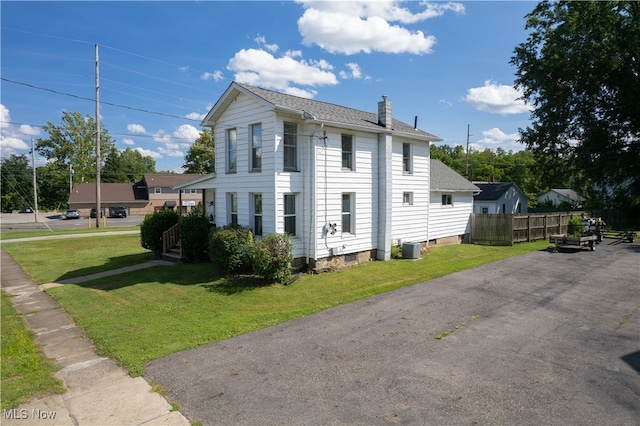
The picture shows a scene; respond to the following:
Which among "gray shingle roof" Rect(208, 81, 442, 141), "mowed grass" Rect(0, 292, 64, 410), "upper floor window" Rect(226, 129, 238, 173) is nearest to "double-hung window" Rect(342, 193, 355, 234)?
"gray shingle roof" Rect(208, 81, 442, 141)

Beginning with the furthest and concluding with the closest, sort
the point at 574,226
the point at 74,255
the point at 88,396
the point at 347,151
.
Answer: the point at 574,226 → the point at 74,255 → the point at 347,151 → the point at 88,396

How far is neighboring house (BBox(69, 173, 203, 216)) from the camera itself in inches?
2404

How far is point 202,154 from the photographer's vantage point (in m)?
56.0

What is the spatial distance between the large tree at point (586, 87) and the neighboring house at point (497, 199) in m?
3.77

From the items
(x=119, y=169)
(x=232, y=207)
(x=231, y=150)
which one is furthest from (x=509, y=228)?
(x=119, y=169)

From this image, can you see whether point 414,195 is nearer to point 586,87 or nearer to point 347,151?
point 347,151

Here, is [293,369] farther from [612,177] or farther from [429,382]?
[612,177]

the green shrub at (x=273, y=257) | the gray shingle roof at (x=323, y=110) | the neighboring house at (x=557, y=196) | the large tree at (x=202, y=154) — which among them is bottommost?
the green shrub at (x=273, y=257)

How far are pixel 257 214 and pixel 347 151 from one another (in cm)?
446

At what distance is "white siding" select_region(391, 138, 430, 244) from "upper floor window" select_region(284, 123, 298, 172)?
5441 millimetres

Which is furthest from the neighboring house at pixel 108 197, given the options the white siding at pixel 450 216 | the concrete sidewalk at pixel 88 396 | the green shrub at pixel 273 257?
the concrete sidewalk at pixel 88 396

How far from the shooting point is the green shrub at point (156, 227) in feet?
58.4

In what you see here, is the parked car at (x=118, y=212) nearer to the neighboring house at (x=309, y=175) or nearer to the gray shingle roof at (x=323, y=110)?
the neighboring house at (x=309, y=175)

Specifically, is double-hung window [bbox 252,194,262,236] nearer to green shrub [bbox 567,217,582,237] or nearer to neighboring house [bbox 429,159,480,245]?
neighboring house [bbox 429,159,480,245]
